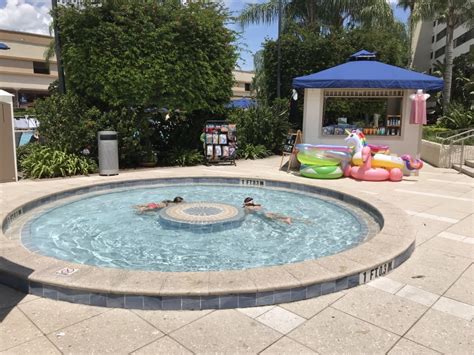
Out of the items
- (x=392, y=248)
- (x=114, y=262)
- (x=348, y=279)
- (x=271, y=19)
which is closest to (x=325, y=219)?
(x=392, y=248)

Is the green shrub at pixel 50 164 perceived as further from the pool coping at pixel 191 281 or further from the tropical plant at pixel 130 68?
the pool coping at pixel 191 281

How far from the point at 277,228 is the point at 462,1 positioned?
2617 centimetres

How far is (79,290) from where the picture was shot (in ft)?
11.1

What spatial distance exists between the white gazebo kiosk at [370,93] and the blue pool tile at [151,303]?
9.19 m

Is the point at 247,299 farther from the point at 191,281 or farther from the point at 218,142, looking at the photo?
the point at 218,142

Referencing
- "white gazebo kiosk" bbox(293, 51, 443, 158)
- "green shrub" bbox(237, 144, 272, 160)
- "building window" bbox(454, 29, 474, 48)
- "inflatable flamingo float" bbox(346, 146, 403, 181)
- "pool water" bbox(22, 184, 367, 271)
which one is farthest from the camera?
"building window" bbox(454, 29, 474, 48)

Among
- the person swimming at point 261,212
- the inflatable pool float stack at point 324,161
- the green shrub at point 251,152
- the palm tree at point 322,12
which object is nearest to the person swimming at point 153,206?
the person swimming at point 261,212

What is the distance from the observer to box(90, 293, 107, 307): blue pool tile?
3338 millimetres

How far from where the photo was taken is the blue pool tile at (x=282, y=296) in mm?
3416

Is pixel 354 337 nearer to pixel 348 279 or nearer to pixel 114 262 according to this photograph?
pixel 348 279

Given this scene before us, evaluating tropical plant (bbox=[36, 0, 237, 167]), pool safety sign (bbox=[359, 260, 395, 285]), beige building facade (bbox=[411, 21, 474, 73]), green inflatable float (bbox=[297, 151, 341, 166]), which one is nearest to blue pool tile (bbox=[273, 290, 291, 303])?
pool safety sign (bbox=[359, 260, 395, 285])

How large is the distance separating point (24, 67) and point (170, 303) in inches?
1849

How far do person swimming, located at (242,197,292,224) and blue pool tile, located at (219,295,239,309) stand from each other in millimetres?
3326

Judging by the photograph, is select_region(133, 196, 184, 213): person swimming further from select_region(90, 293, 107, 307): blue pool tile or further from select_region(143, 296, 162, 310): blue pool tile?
select_region(143, 296, 162, 310): blue pool tile
